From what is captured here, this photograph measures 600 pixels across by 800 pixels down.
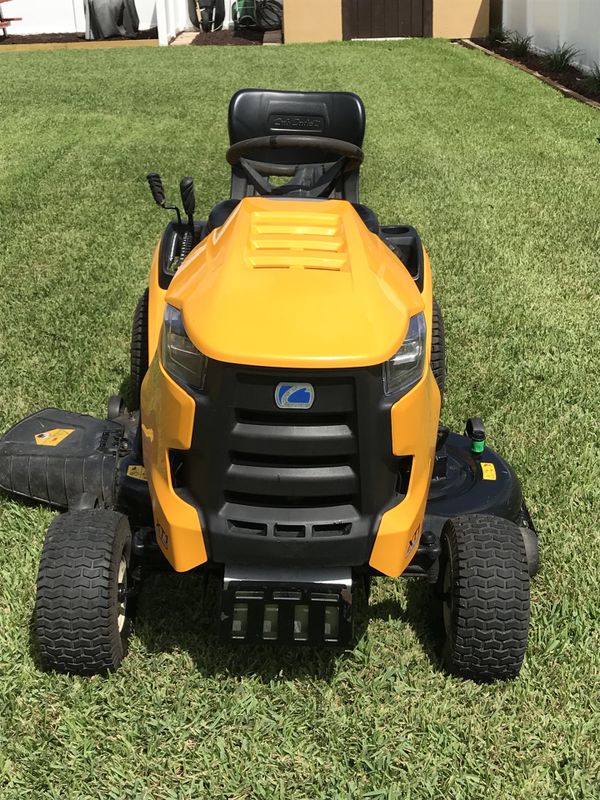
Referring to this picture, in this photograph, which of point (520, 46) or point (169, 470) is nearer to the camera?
point (169, 470)

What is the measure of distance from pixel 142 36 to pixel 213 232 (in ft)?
60.2

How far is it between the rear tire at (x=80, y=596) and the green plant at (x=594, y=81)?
9.98 meters

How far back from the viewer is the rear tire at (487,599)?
6.61 ft

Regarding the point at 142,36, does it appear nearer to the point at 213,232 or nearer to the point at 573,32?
the point at 573,32

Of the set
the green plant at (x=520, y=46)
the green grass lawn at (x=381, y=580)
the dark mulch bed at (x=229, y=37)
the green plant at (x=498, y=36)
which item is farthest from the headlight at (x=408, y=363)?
the dark mulch bed at (x=229, y=37)

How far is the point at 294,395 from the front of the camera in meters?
1.71

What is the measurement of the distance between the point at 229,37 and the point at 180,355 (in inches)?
724

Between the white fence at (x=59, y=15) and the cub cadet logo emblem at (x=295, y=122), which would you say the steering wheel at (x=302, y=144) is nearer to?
the cub cadet logo emblem at (x=295, y=122)

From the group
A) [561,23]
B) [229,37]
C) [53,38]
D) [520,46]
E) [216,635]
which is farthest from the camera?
[53,38]

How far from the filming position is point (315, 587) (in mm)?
1900

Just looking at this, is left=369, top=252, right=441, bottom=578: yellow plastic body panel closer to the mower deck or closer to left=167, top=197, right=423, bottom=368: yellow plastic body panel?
left=167, top=197, right=423, bottom=368: yellow plastic body panel

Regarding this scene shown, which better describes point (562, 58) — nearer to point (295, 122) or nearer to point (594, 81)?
point (594, 81)

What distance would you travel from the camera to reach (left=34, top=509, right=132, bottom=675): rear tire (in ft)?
6.56

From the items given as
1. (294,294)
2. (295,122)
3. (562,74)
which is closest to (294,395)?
(294,294)
